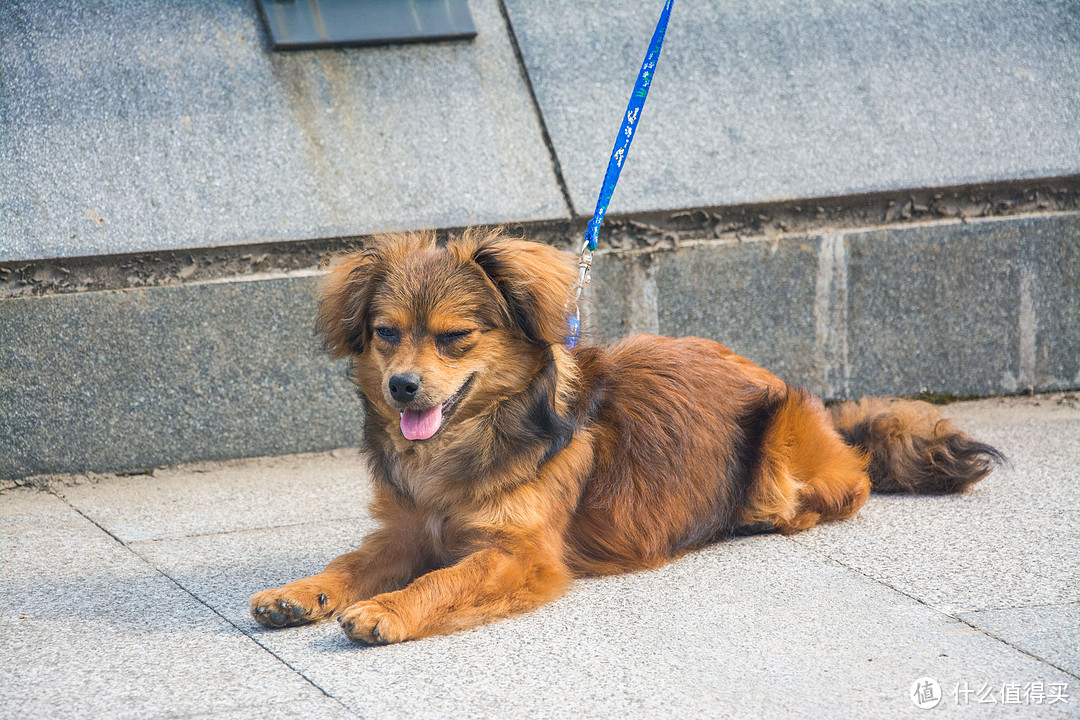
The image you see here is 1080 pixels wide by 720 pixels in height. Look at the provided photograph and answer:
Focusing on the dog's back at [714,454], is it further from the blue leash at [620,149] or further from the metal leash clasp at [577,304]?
the blue leash at [620,149]

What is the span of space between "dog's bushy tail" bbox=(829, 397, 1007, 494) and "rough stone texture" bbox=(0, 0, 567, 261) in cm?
183

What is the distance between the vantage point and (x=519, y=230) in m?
5.08

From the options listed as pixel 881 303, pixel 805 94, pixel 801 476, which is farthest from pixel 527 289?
pixel 805 94

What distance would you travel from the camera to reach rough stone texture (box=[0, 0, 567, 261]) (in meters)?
4.70

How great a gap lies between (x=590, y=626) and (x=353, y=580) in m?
0.79

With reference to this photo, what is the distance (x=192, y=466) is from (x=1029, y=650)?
12.0 ft

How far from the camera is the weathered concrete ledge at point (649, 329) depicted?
455 cm

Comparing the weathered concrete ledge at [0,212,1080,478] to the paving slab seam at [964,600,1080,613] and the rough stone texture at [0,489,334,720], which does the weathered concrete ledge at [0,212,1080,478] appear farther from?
the paving slab seam at [964,600,1080,613]

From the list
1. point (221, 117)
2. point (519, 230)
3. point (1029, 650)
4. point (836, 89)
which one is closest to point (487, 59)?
point (519, 230)

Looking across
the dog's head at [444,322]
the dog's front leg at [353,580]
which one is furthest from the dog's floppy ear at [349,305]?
the dog's front leg at [353,580]

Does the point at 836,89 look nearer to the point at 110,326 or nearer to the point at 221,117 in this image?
the point at 221,117

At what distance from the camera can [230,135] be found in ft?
16.3

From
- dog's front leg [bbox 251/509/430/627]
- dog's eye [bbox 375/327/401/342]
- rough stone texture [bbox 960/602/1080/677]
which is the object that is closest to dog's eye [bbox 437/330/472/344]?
dog's eye [bbox 375/327/401/342]

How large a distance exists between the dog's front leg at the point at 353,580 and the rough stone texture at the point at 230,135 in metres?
1.97
